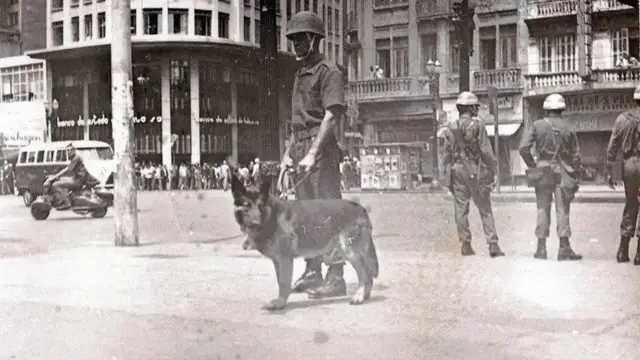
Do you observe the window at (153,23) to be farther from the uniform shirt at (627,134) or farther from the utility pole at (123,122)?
the uniform shirt at (627,134)

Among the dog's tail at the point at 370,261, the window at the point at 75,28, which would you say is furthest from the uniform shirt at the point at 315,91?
the window at the point at 75,28

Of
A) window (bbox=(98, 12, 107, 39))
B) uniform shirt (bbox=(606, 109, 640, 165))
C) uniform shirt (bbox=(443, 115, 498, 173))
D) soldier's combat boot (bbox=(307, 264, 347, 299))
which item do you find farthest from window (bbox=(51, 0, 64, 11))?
soldier's combat boot (bbox=(307, 264, 347, 299))

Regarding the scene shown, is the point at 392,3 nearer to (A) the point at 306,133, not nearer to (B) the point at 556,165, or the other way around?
(A) the point at 306,133

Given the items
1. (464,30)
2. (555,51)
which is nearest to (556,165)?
(555,51)

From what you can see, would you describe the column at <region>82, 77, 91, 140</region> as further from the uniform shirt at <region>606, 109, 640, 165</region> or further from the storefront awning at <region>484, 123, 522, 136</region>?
the uniform shirt at <region>606, 109, 640, 165</region>

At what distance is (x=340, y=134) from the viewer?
6074mm

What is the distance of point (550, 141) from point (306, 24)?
371 cm

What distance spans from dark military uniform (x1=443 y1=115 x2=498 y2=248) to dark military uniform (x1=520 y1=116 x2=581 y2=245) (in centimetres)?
52

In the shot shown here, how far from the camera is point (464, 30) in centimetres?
600

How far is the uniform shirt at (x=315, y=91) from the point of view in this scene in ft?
18.6

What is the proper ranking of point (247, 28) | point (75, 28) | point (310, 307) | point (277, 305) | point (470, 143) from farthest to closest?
point (75, 28) → point (470, 143) → point (247, 28) → point (310, 307) → point (277, 305)

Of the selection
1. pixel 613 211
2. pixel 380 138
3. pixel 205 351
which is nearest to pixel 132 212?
pixel 380 138

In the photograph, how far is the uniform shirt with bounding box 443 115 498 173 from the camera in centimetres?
892

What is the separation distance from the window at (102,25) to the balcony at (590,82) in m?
8.91
